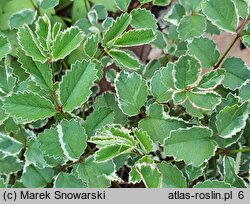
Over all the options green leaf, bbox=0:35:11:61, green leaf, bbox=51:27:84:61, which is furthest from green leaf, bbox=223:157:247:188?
green leaf, bbox=0:35:11:61

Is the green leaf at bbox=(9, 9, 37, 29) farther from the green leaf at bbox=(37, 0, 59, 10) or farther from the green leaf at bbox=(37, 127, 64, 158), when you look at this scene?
the green leaf at bbox=(37, 127, 64, 158)

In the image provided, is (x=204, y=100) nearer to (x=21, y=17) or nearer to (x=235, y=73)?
(x=235, y=73)

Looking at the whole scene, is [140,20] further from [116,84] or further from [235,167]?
[235,167]

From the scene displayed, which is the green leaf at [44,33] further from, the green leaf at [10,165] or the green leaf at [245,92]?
the green leaf at [245,92]

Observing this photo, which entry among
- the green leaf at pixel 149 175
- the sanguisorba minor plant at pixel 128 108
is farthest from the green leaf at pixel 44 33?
the green leaf at pixel 149 175

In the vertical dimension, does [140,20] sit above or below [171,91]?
above

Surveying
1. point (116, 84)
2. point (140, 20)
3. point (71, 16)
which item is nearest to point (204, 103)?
point (116, 84)
